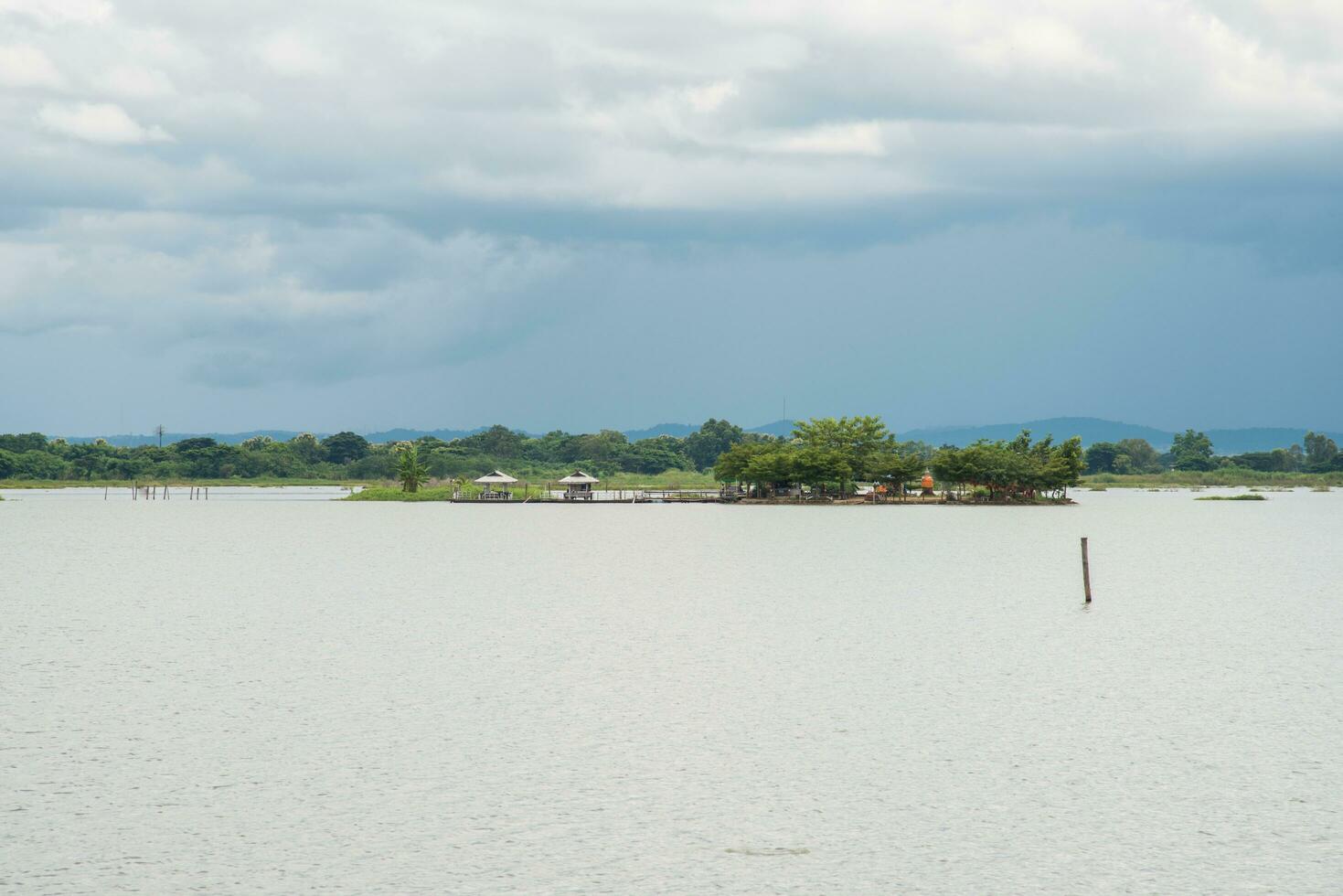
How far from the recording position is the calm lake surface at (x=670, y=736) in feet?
45.7

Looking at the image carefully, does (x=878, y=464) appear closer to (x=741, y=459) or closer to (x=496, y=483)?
(x=741, y=459)

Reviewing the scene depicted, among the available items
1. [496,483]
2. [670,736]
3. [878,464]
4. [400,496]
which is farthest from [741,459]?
[670,736]

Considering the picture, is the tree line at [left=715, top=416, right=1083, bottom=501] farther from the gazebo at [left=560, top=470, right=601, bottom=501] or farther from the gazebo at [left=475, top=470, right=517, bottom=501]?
the gazebo at [left=475, top=470, right=517, bottom=501]

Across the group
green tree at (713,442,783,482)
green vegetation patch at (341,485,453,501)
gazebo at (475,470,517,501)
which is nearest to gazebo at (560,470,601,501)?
gazebo at (475,470,517,501)

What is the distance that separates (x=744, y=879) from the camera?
13.3 metres

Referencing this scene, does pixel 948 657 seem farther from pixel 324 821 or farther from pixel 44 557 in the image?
pixel 44 557

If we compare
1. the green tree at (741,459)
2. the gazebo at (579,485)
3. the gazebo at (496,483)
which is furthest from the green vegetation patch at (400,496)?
the green tree at (741,459)

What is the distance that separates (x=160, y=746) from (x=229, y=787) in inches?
121

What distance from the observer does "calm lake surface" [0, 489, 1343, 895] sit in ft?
45.7

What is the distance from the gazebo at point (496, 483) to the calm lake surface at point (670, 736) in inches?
3383

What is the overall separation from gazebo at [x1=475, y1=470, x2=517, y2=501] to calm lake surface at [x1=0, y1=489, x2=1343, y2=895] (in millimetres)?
85938

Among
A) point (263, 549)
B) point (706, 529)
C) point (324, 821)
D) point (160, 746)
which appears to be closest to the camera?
point (324, 821)

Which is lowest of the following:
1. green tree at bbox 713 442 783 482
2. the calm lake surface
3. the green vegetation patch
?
the calm lake surface

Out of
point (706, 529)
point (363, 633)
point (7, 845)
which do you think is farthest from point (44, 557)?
point (7, 845)
